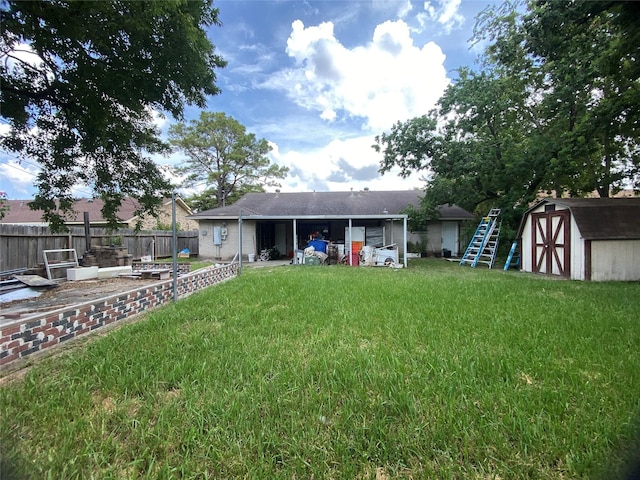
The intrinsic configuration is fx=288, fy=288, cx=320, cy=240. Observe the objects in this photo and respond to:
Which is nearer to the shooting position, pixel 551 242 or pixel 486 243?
pixel 551 242

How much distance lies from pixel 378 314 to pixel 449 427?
95.9 inches

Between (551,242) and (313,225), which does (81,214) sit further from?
(551,242)

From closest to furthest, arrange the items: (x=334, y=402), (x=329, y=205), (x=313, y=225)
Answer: (x=334, y=402), (x=313, y=225), (x=329, y=205)

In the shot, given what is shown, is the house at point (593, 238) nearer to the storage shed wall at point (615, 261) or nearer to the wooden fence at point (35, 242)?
the storage shed wall at point (615, 261)

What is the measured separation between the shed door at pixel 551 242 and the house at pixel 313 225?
5.10 m

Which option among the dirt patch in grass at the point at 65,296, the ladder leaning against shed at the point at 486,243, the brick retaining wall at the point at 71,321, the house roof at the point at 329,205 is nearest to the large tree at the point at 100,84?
the dirt patch in grass at the point at 65,296

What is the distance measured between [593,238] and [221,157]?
26327 millimetres

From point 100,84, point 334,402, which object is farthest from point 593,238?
point 100,84

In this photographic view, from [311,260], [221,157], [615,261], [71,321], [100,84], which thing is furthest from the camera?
[221,157]

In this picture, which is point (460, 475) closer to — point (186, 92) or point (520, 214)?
point (186, 92)

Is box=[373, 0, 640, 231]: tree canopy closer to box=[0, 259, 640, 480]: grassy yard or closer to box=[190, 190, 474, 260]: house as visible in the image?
box=[190, 190, 474, 260]: house

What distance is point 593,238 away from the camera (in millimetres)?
7746

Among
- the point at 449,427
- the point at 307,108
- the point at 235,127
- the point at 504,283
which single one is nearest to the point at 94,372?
the point at 449,427

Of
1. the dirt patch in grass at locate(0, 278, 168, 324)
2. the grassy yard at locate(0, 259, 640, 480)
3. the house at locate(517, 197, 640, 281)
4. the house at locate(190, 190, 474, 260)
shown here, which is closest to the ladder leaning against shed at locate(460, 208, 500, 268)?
the house at locate(190, 190, 474, 260)
